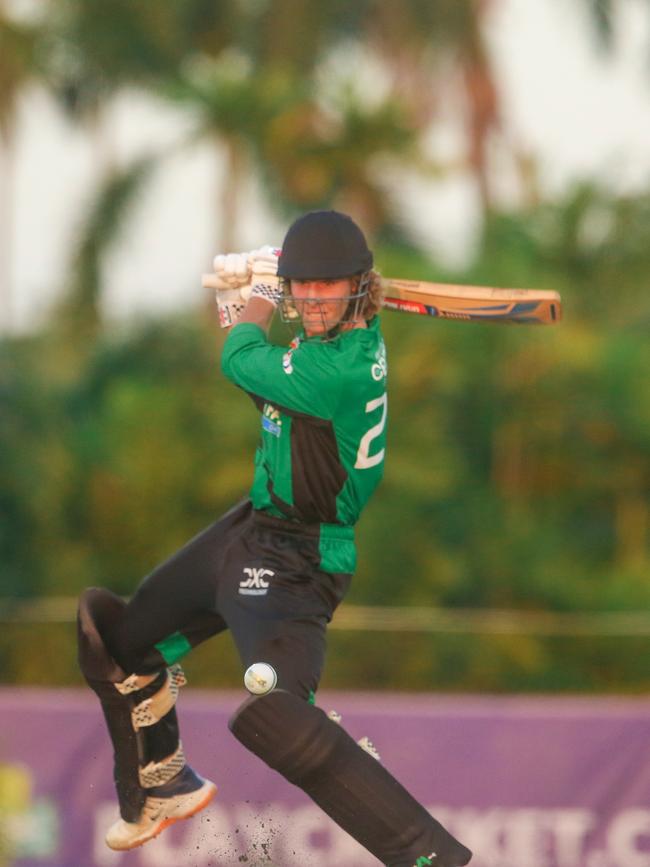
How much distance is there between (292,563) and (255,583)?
0.12 meters

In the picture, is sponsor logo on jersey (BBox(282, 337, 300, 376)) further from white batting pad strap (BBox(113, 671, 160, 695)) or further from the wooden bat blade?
white batting pad strap (BBox(113, 671, 160, 695))

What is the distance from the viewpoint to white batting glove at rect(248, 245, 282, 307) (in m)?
4.82

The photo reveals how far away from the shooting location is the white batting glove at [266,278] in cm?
482

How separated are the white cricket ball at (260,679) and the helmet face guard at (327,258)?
981 mm

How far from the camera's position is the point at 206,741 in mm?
7410

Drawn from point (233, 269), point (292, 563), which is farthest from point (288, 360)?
point (292, 563)

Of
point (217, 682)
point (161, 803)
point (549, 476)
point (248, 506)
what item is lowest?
point (217, 682)

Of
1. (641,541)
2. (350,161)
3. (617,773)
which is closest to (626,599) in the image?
(641,541)

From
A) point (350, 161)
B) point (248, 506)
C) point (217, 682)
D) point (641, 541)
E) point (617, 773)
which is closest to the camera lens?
point (248, 506)

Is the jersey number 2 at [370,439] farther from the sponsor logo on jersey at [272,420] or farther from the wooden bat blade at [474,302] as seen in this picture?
the wooden bat blade at [474,302]

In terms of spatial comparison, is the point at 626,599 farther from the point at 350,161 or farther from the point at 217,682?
the point at 350,161

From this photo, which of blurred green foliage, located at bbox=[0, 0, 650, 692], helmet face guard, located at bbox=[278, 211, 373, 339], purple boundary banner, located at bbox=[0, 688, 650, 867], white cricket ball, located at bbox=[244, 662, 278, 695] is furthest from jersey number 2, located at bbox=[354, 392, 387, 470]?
blurred green foliage, located at bbox=[0, 0, 650, 692]

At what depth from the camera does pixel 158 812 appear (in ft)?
17.1

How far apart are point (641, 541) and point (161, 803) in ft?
38.1
